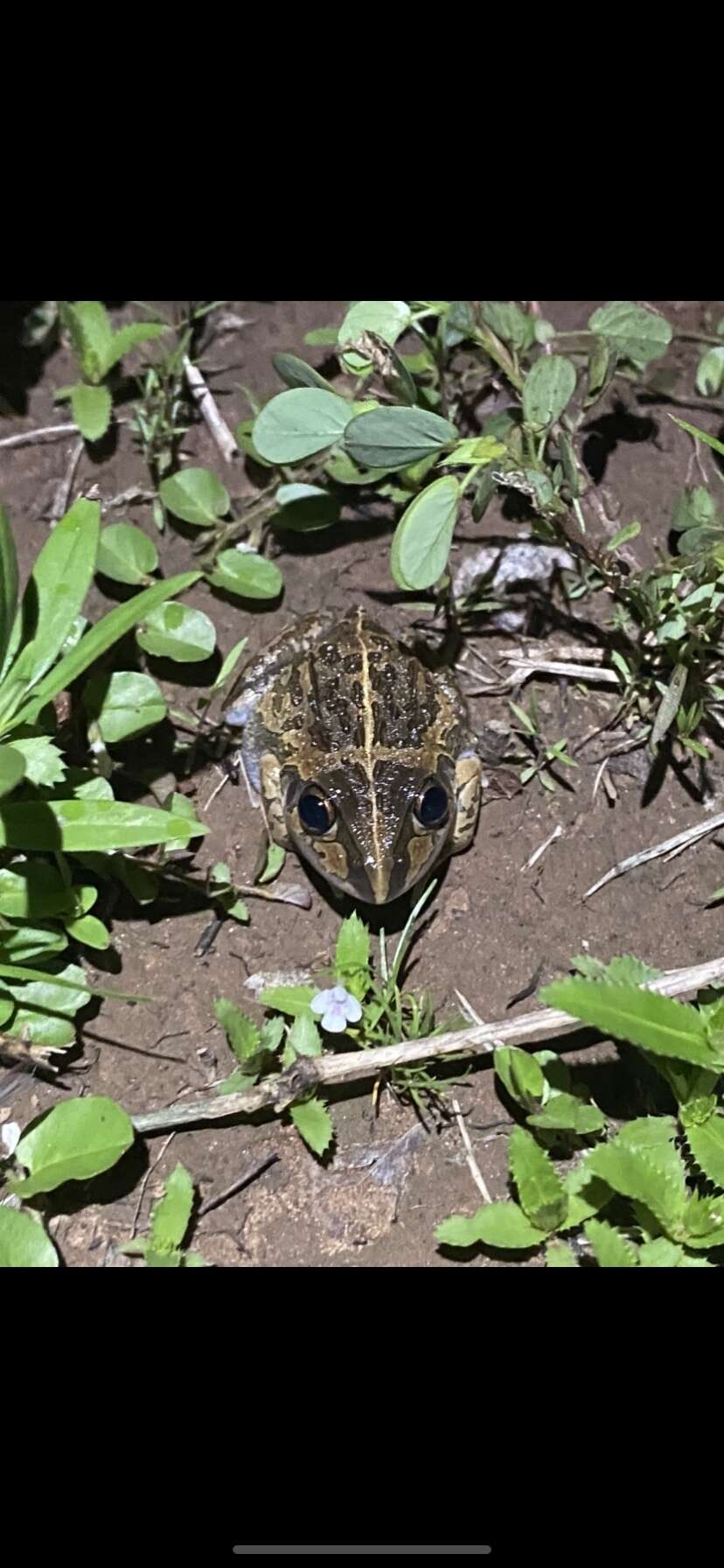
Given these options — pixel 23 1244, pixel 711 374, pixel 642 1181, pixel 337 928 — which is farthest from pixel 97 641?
pixel 711 374

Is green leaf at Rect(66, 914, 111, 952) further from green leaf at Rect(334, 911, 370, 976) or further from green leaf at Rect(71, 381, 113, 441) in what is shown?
green leaf at Rect(71, 381, 113, 441)

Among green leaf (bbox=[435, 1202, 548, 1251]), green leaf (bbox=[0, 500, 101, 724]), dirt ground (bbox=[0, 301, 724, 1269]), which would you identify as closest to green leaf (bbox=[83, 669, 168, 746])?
dirt ground (bbox=[0, 301, 724, 1269])

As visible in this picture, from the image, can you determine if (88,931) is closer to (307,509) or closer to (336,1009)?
(336,1009)

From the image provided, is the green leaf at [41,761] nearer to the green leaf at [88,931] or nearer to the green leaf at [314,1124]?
the green leaf at [88,931]

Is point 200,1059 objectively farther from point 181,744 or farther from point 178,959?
point 181,744

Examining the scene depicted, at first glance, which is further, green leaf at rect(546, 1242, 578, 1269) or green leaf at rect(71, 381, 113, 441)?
green leaf at rect(71, 381, 113, 441)
